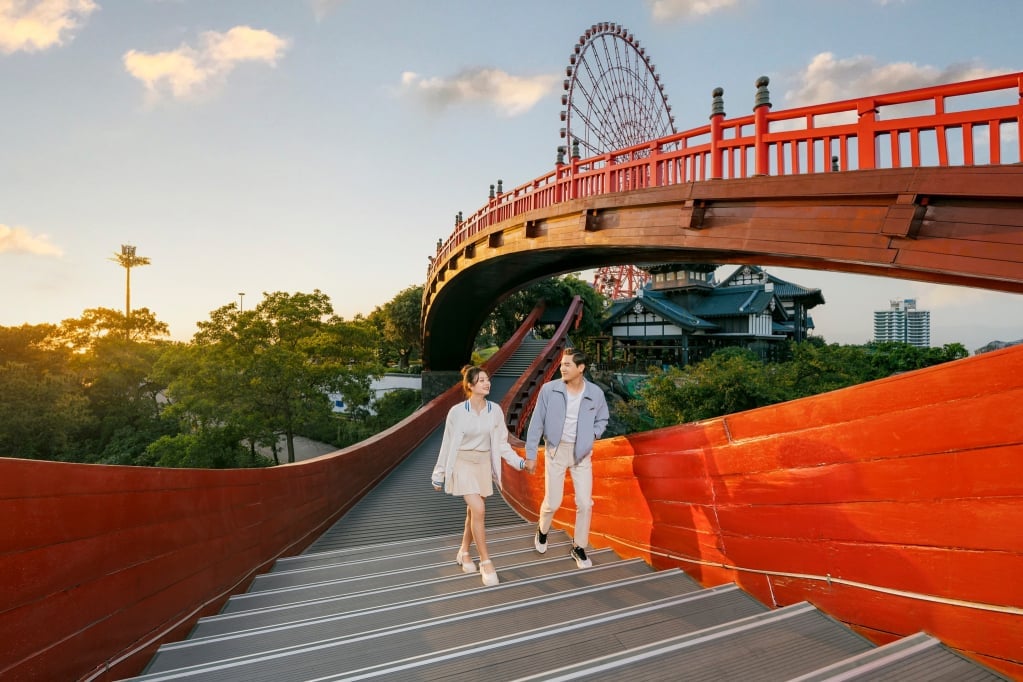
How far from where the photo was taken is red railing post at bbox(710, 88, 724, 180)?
18.5ft

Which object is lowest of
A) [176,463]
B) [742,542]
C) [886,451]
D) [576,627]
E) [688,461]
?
[176,463]

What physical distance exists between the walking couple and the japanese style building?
23.9 m

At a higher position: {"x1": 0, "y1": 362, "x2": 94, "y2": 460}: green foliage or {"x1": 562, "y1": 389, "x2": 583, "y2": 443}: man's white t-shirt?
{"x1": 562, "y1": 389, "x2": 583, "y2": 443}: man's white t-shirt

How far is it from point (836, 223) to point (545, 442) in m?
3.74

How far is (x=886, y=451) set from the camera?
166 cm

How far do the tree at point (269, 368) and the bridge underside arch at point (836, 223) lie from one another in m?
9.15

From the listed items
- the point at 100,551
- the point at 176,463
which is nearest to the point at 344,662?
the point at 100,551

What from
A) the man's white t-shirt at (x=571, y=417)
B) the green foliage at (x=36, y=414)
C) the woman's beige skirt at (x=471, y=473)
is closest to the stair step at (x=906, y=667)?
the man's white t-shirt at (x=571, y=417)

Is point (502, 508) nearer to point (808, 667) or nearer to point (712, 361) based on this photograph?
point (808, 667)

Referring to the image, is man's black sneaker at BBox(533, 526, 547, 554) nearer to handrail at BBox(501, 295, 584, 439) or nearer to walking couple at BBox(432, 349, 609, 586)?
walking couple at BBox(432, 349, 609, 586)

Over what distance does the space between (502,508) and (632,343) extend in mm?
22192

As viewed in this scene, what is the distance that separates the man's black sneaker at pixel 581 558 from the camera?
3.04 meters

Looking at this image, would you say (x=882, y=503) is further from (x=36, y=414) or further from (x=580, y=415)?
(x=36, y=414)

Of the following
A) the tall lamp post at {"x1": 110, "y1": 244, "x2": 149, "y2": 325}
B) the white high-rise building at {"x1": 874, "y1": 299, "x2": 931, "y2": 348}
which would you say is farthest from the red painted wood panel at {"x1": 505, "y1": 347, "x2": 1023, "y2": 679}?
Result: the white high-rise building at {"x1": 874, "y1": 299, "x2": 931, "y2": 348}
